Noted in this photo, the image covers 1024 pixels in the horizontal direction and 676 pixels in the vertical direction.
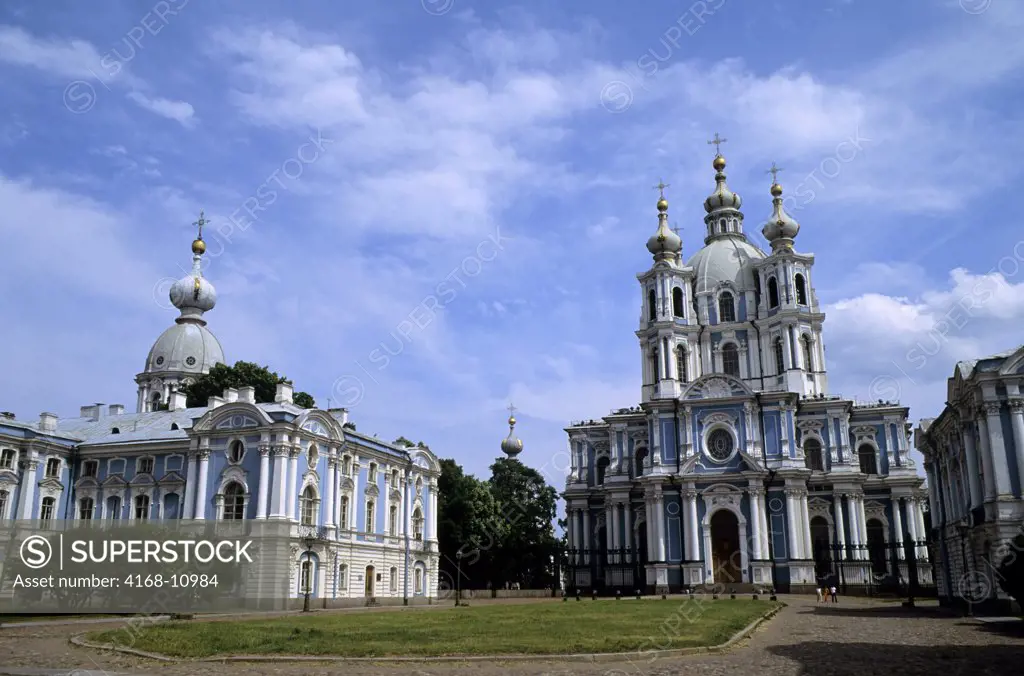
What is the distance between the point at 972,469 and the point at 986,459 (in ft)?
5.58

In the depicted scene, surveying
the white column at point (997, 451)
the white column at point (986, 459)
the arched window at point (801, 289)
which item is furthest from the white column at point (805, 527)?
the white column at point (997, 451)

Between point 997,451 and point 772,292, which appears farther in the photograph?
point 772,292

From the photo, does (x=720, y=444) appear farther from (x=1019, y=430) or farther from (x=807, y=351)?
(x=1019, y=430)

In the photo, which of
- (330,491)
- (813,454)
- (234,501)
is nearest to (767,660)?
(330,491)

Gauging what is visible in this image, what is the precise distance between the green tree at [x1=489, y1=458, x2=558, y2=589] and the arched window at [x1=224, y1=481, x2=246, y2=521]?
26.8 metres

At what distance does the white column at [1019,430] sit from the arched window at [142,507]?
37599 mm

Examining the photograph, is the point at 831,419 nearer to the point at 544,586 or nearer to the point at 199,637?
the point at 544,586

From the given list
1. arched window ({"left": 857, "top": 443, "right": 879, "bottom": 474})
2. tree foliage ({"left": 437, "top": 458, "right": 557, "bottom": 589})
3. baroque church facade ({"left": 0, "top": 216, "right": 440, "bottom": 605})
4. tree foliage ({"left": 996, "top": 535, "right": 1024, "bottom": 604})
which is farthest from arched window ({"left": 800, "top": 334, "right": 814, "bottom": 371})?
tree foliage ({"left": 996, "top": 535, "right": 1024, "bottom": 604})

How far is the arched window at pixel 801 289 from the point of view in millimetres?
60531

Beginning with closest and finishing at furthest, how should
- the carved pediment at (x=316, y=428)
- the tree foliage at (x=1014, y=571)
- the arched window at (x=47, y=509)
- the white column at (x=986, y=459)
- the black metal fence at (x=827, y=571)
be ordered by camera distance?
the tree foliage at (x=1014, y=571) → the white column at (x=986, y=459) → the carved pediment at (x=316, y=428) → the arched window at (x=47, y=509) → the black metal fence at (x=827, y=571)

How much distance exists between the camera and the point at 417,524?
50.8 meters

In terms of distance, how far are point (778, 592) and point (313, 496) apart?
26549 millimetres

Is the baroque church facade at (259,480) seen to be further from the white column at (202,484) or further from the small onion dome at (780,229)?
the small onion dome at (780,229)

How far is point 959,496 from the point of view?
3250 centimetres
